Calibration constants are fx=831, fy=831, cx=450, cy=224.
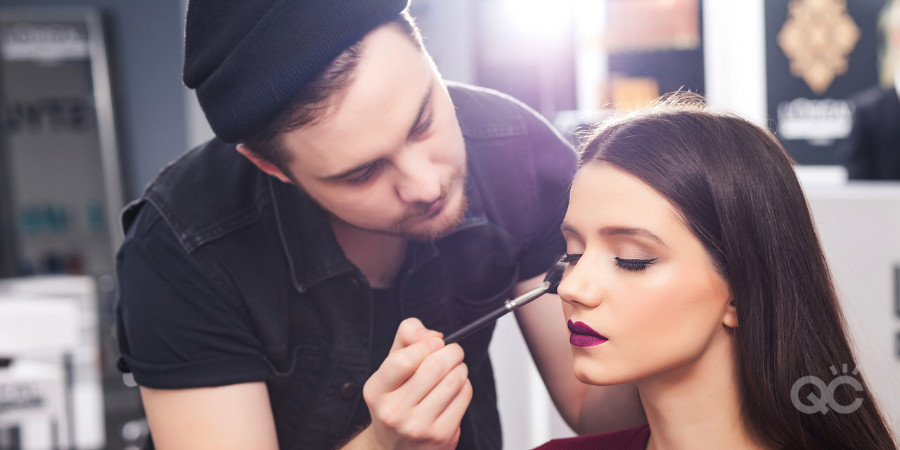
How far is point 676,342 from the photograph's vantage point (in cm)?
79

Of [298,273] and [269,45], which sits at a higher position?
[269,45]

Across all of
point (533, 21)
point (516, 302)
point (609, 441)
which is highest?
point (533, 21)

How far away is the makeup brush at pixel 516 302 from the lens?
2.62 feet

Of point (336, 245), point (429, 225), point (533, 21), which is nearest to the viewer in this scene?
point (429, 225)

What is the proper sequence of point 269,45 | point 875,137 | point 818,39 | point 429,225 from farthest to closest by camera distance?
point 818,39 → point 875,137 → point 429,225 → point 269,45

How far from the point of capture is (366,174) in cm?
85

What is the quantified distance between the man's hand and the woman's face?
122 mm

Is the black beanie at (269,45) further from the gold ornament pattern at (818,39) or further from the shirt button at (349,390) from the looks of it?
the gold ornament pattern at (818,39)

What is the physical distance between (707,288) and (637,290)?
0.08m

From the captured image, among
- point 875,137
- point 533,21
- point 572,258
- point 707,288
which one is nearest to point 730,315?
point 707,288

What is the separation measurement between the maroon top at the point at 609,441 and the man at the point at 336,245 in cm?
2

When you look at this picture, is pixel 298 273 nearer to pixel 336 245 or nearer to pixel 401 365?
pixel 336 245

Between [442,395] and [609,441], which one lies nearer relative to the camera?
[442,395]

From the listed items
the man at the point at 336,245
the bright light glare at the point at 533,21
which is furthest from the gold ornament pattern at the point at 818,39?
the man at the point at 336,245
